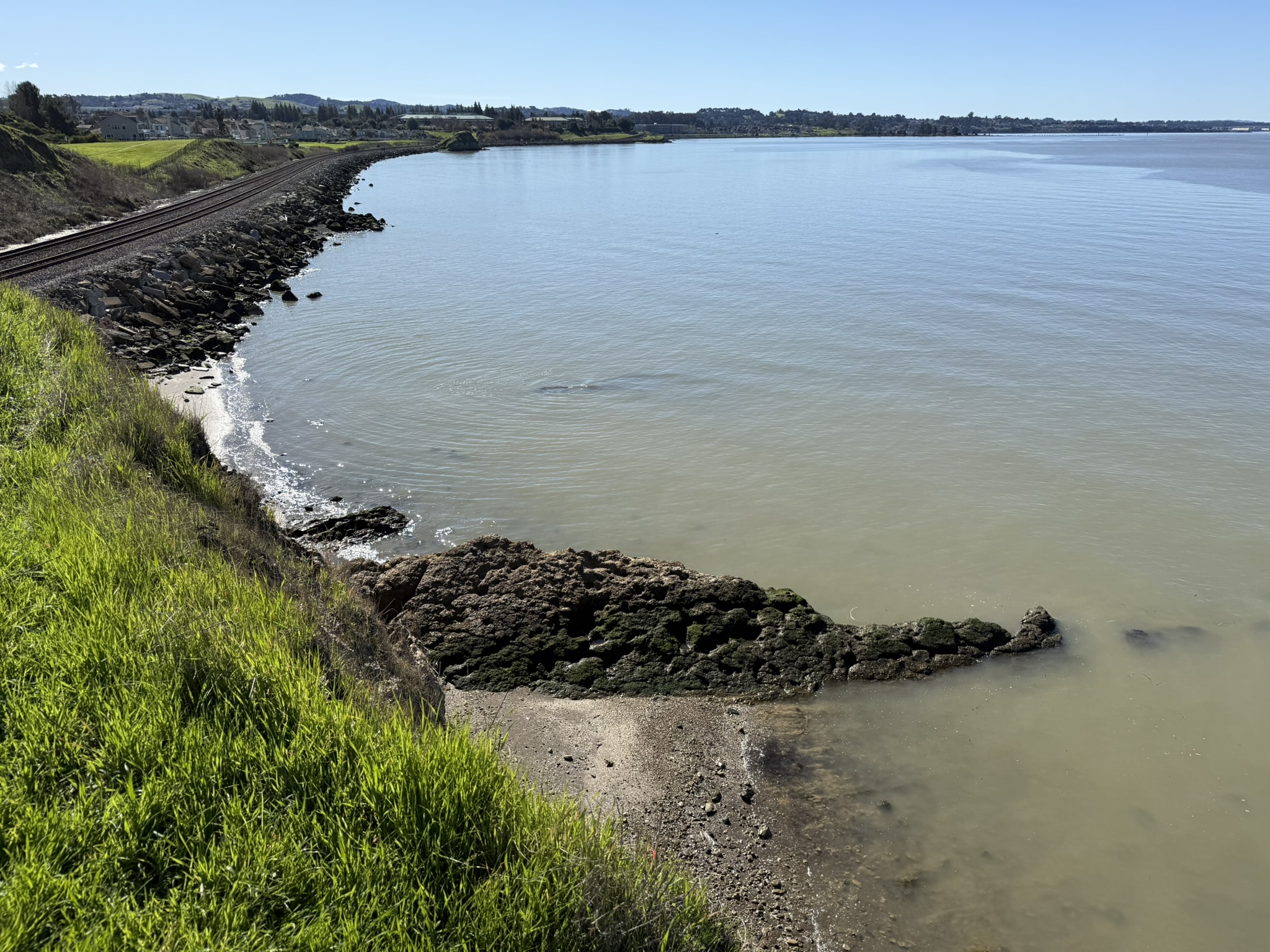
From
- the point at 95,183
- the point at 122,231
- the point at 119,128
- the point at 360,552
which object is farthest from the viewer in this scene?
the point at 119,128

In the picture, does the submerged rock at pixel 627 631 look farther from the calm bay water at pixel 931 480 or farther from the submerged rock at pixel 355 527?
the submerged rock at pixel 355 527

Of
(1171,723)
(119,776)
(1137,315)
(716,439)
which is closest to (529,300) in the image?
(716,439)

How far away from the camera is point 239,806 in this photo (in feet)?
12.2

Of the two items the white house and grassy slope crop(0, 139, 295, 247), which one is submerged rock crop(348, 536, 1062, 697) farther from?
the white house

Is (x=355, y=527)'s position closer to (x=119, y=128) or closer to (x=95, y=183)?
(x=95, y=183)

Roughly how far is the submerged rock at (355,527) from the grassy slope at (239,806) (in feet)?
17.6

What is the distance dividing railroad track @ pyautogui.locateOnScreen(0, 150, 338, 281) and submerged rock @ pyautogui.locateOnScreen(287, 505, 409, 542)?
55.5 feet

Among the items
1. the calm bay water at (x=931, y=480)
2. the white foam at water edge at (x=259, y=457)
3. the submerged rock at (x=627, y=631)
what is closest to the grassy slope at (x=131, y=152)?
the calm bay water at (x=931, y=480)

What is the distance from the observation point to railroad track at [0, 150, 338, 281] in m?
24.9

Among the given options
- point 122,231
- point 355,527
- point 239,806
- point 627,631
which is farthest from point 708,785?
point 122,231

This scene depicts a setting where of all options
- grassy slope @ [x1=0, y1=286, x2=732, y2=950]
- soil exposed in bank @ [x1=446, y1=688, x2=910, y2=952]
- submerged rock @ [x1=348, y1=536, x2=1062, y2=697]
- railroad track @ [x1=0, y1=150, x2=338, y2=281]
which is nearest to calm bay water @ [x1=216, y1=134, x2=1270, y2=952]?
soil exposed in bank @ [x1=446, y1=688, x2=910, y2=952]

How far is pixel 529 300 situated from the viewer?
27844 millimetres

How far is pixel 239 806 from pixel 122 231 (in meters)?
37.2

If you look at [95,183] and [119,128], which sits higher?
[95,183]
